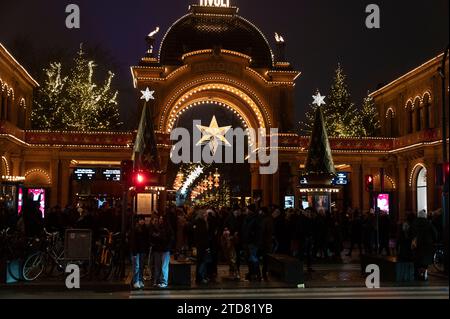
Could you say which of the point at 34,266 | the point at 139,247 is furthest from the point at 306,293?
the point at 34,266

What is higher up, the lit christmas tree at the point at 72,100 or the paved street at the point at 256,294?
the lit christmas tree at the point at 72,100

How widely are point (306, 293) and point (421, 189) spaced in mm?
28201

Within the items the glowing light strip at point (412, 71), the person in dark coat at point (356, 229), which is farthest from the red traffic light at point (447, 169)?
the glowing light strip at point (412, 71)

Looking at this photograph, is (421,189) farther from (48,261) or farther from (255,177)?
(48,261)

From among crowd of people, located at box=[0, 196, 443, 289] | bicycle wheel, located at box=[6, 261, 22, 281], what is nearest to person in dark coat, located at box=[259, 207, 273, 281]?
crowd of people, located at box=[0, 196, 443, 289]

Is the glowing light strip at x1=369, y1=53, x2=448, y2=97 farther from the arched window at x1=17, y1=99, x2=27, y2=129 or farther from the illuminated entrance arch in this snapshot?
the arched window at x1=17, y1=99, x2=27, y2=129

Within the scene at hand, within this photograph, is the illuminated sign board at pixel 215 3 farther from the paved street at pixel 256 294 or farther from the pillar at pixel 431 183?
the paved street at pixel 256 294

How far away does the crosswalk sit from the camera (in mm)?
14325

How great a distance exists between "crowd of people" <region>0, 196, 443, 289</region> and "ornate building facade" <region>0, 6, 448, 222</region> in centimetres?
1727

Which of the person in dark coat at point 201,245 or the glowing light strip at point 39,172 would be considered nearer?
the person in dark coat at point 201,245

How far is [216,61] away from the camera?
42.7m

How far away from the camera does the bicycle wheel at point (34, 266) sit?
1747 centimetres
